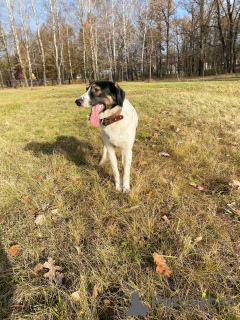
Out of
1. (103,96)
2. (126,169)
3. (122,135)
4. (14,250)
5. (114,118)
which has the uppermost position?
(103,96)

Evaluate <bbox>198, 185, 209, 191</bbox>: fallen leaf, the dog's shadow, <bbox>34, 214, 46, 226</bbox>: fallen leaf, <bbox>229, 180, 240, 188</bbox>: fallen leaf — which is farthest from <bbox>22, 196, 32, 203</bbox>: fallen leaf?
<bbox>229, 180, 240, 188</bbox>: fallen leaf

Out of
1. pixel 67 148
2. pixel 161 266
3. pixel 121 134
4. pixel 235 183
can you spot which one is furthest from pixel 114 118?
pixel 67 148

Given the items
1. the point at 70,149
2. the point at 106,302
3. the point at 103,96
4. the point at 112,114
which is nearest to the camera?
the point at 106,302

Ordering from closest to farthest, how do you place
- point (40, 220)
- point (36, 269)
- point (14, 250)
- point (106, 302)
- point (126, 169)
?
point (106, 302), point (36, 269), point (14, 250), point (40, 220), point (126, 169)

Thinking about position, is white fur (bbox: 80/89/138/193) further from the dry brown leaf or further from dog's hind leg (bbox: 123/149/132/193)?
the dry brown leaf

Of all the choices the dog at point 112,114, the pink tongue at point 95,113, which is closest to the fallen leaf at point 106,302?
the dog at point 112,114

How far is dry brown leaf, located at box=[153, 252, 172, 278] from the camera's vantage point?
137cm

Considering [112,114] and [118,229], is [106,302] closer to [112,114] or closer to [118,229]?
[118,229]

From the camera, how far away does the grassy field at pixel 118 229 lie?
124cm

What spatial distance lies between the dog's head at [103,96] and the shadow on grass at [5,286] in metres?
1.83

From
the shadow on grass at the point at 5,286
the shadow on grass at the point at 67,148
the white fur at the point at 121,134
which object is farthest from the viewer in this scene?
the shadow on grass at the point at 67,148

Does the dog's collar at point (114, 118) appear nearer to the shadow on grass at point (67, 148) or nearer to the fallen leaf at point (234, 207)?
the shadow on grass at point (67, 148)

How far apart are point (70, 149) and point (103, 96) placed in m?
1.96

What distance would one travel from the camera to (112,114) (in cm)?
239
